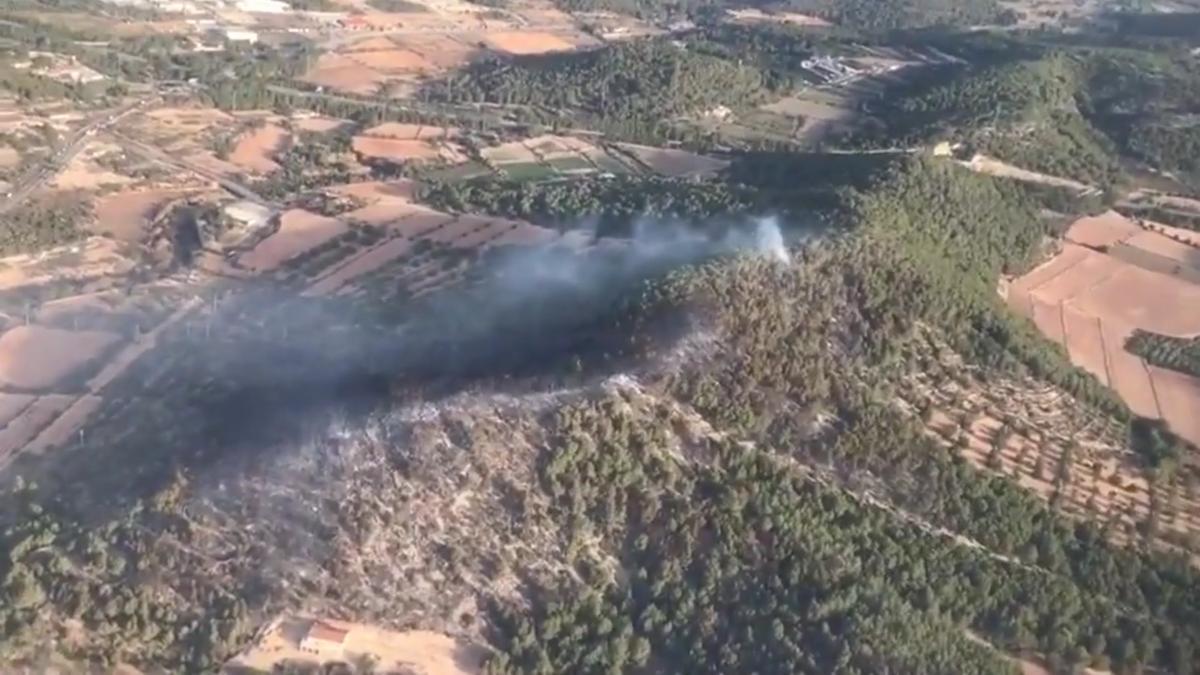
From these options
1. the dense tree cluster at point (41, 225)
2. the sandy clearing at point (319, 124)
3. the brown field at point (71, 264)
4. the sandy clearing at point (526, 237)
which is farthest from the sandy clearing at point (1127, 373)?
the sandy clearing at point (319, 124)

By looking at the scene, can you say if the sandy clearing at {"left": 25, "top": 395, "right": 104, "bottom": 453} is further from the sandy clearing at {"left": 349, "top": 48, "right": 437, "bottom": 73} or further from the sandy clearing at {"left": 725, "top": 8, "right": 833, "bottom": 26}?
the sandy clearing at {"left": 725, "top": 8, "right": 833, "bottom": 26}

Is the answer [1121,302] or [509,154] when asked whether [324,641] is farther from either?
[509,154]

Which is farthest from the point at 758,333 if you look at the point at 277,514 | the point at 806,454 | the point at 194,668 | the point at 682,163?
the point at 682,163

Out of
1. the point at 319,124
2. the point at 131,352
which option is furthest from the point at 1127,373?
the point at 319,124

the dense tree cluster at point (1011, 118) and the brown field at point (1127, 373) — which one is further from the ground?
the dense tree cluster at point (1011, 118)

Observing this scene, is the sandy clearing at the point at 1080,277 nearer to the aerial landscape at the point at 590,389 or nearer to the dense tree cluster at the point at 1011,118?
the aerial landscape at the point at 590,389

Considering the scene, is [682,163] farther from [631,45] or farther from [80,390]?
[80,390]
